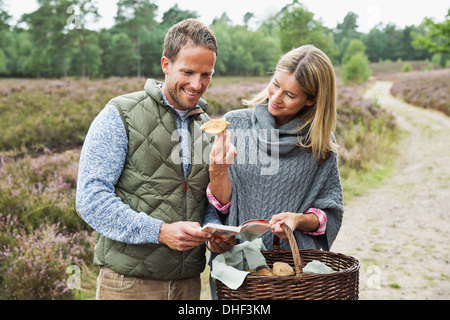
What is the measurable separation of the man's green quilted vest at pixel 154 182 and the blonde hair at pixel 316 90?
0.56m

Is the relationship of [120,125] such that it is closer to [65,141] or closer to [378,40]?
[65,141]

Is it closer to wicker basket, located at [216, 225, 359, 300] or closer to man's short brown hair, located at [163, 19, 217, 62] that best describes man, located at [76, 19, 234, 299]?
man's short brown hair, located at [163, 19, 217, 62]

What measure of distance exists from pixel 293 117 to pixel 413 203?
6.01 metres

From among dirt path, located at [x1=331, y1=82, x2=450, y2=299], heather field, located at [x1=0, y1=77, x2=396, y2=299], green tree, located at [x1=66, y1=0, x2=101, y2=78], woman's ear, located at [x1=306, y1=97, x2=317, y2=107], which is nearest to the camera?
woman's ear, located at [x1=306, y1=97, x2=317, y2=107]

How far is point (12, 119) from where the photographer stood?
10289 mm

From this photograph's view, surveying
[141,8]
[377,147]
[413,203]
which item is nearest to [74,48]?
[141,8]

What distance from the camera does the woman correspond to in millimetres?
2170

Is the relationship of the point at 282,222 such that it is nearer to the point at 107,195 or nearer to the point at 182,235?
the point at 182,235

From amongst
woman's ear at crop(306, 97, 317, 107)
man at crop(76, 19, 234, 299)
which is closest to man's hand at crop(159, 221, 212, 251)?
man at crop(76, 19, 234, 299)

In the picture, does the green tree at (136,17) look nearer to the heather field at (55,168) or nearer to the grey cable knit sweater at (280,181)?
the heather field at (55,168)

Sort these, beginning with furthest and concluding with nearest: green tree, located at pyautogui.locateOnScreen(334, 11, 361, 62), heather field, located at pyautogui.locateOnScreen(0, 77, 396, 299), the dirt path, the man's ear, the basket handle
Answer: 1. green tree, located at pyautogui.locateOnScreen(334, 11, 361, 62)
2. the dirt path
3. heather field, located at pyautogui.locateOnScreen(0, 77, 396, 299)
4. the man's ear
5. the basket handle

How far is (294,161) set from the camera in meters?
2.22

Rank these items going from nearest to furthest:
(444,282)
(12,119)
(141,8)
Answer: (444,282), (12,119), (141,8)

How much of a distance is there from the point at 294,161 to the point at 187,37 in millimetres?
828
